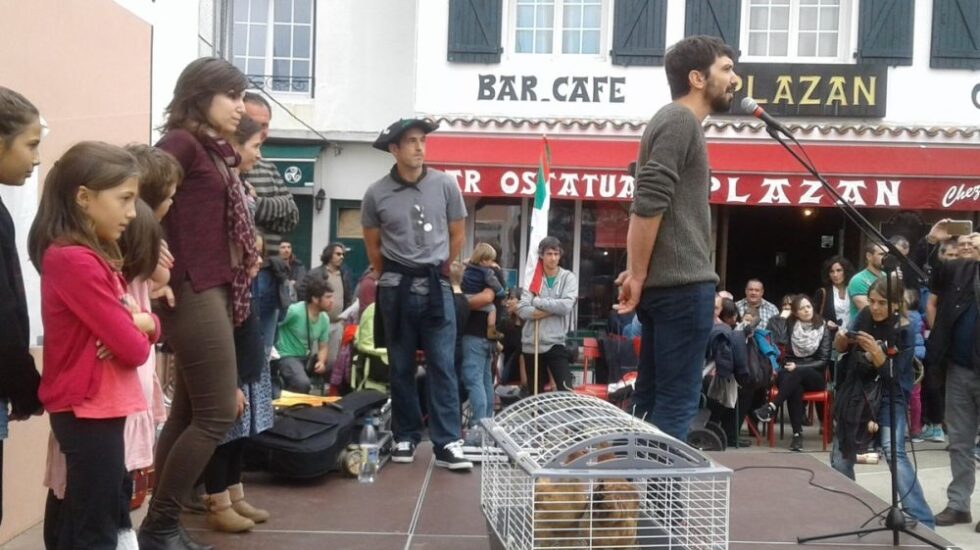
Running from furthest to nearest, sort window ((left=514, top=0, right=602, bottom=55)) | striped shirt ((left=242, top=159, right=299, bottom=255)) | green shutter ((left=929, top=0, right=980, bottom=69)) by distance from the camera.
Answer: window ((left=514, top=0, right=602, bottom=55))
green shutter ((left=929, top=0, right=980, bottom=69))
striped shirt ((left=242, top=159, right=299, bottom=255))

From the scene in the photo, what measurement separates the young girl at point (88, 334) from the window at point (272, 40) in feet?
42.5

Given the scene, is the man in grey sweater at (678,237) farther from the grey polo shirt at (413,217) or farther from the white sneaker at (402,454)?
the white sneaker at (402,454)

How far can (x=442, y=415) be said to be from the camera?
5254 mm

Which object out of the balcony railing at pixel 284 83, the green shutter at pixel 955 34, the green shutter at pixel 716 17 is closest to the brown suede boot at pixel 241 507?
the green shutter at pixel 716 17

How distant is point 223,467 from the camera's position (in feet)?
13.2

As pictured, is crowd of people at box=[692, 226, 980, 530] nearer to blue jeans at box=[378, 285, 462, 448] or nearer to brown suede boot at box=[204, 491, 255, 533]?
blue jeans at box=[378, 285, 462, 448]

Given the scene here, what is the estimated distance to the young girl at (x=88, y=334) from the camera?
9.63 ft

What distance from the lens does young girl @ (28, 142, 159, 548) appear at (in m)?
2.94

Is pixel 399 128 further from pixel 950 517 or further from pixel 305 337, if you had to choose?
pixel 305 337

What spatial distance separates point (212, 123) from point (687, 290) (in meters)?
1.89

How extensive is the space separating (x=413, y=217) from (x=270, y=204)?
983 mm

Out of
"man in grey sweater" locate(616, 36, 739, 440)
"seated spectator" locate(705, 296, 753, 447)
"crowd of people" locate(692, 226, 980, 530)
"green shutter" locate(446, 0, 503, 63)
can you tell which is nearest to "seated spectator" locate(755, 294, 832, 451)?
"seated spectator" locate(705, 296, 753, 447)

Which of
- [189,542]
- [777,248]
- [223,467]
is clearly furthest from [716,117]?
[189,542]

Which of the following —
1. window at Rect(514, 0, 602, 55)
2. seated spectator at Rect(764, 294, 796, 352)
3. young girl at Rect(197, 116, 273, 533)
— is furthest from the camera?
window at Rect(514, 0, 602, 55)
